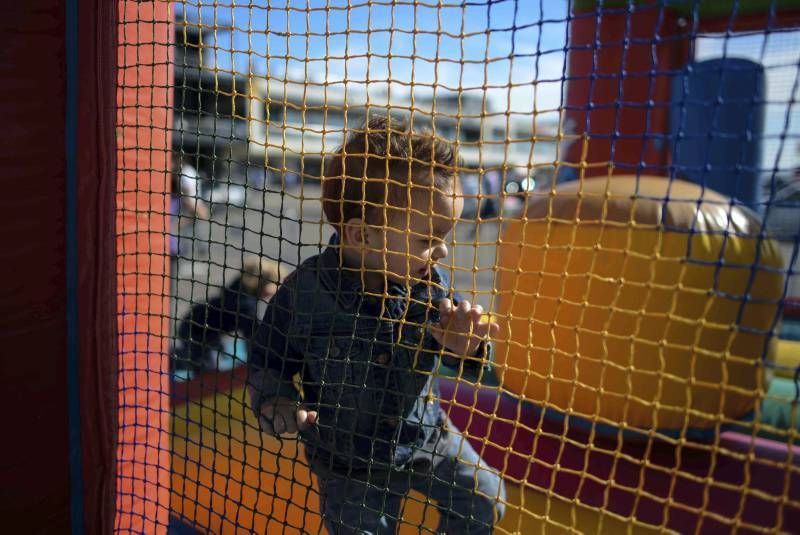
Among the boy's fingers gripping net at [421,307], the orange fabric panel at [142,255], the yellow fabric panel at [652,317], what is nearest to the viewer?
the boy's fingers gripping net at [421,307]

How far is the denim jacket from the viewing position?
1120 mm

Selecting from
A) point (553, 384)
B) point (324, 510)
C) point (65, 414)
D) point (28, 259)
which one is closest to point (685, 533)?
point (553, 384)

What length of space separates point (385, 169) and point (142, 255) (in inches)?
21.6

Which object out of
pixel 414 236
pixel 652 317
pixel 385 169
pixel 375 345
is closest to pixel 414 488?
pixel 375 345

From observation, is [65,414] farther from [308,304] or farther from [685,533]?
[685,533]

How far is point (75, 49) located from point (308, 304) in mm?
646

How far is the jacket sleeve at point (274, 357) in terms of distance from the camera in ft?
3.78

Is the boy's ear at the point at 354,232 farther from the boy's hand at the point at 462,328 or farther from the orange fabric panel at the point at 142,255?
the orange fabric panel at the point at 142,255

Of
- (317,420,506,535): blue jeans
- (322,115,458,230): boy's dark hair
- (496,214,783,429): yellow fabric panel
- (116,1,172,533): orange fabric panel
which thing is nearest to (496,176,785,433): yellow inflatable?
(496,214,783,429): yellow fabric panel

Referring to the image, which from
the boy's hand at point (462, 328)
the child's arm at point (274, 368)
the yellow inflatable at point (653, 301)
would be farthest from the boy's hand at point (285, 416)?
the yellow inflatable at point (653, 301)

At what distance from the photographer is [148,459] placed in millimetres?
1370

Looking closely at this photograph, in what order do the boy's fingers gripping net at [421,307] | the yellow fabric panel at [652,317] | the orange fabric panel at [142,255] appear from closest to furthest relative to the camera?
the boy's fingers gripping net at [421,307]
the orange fabric panel at [142,255]
the yellow fabric panel at [652,317]

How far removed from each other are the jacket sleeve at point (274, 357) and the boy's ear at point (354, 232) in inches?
5.8

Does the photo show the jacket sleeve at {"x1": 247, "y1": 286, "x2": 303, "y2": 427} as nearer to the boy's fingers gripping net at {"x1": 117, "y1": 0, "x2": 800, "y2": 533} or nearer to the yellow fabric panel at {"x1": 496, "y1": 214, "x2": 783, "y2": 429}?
the boy's fingers gripping net at {"x1": 117, "y1": 0, "x2": 800, "y2": 533}
